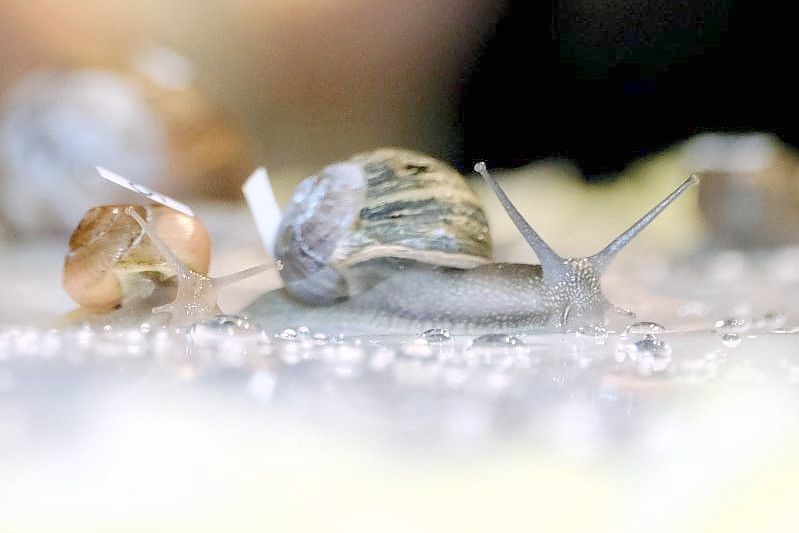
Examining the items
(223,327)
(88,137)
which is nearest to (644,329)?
(223,327)

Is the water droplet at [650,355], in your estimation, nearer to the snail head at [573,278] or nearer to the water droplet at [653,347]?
the water droplet at [653,347]

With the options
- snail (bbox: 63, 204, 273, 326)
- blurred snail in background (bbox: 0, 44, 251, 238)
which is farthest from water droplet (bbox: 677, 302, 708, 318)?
blurred snail in background (bbox: 0, 44, 251, 238)

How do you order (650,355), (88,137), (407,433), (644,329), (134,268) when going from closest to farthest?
(407,433) < (650,355) < (644,329) < (134,268) < (88,137)

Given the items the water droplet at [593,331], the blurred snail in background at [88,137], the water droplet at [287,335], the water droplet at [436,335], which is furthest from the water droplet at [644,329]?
the blurred snail in background at [88,137]

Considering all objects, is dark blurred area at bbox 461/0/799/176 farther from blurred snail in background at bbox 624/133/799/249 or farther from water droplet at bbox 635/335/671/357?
water droplet at bbox 635/335/671/357

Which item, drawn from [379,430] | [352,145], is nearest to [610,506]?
[379,430]

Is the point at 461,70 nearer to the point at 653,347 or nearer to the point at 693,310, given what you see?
the point at 693,310

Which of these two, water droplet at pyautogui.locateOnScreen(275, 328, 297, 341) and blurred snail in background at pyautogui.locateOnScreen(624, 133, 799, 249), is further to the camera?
blurred snail in background at pyautogui.locateOnScreen(624, 133, 799, 249)
